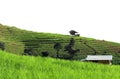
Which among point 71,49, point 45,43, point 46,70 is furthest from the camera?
point 45,43

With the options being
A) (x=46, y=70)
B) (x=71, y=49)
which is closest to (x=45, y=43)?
(x=71, y=49)

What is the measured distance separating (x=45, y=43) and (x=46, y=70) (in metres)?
152

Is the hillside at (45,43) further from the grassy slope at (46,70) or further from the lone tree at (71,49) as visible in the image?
the grassy slope at (46,70)

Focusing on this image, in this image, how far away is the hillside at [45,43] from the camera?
5827 inches

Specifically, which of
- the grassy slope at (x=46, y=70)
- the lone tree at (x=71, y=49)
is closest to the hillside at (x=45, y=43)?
the lone tree at (x=71, y=49)

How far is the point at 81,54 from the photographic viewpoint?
149 metres

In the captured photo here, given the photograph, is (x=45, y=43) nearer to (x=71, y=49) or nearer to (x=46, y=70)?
(x=71, y=49)

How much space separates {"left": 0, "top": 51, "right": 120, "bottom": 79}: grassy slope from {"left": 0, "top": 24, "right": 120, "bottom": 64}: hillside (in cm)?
12454

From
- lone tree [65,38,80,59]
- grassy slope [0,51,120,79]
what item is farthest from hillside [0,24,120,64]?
grassy slope [0,51,120,79]

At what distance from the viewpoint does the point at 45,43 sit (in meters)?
164

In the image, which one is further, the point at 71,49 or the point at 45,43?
the point at 45,43

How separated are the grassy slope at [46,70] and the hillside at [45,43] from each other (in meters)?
125

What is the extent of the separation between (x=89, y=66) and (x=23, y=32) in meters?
178

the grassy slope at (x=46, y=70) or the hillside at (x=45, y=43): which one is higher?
the grassy slope at (x=46, y=70)
